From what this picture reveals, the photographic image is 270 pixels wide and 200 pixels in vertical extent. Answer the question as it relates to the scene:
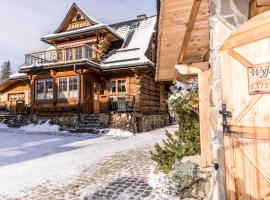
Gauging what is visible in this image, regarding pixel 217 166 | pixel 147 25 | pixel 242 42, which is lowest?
pixel 217 166

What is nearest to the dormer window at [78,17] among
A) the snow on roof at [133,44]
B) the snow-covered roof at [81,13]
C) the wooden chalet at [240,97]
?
the snow-covered roof at [81,13]

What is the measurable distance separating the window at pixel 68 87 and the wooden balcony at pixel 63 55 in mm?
1783

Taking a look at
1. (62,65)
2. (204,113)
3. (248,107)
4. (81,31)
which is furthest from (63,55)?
(248,107)

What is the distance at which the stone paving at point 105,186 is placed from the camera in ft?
18.2

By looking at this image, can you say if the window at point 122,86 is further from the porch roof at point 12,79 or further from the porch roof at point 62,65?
the porch roof at point 12,79

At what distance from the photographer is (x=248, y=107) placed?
11.2ft

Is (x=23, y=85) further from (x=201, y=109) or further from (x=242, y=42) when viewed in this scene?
(x=242, y=42)

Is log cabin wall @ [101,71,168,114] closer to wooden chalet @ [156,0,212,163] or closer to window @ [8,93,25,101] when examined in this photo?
window @ [8,93,25,101]

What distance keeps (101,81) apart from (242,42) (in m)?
17.4

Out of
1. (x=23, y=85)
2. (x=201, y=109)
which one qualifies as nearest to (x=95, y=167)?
(x=201, y=109)

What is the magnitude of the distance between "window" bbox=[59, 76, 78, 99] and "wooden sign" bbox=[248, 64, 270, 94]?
17.0 meters

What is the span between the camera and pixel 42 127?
60.4ft

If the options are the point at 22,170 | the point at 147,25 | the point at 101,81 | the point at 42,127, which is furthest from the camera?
the point at 147,25

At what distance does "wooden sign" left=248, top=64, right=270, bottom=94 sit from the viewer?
313 centimetres
